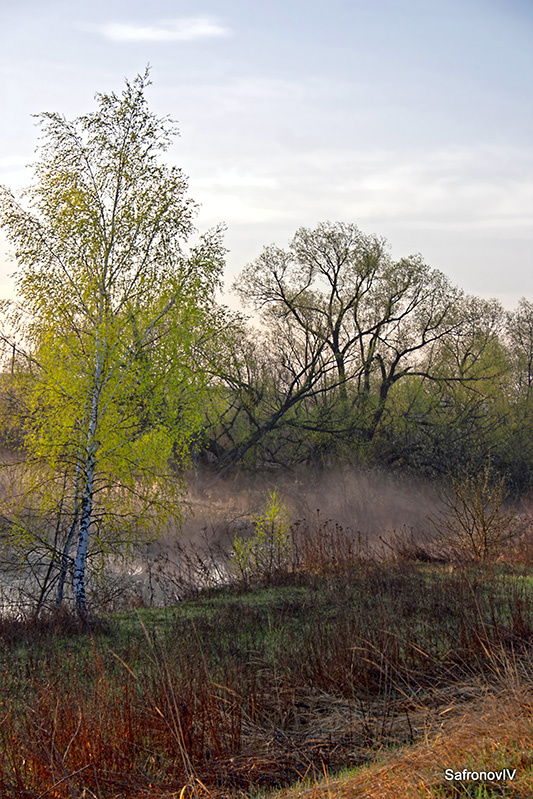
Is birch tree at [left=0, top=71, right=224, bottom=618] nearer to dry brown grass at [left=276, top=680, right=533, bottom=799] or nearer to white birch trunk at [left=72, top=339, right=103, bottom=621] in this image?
white birch trunk at [left=72, top=339, right=103, bottom=621]

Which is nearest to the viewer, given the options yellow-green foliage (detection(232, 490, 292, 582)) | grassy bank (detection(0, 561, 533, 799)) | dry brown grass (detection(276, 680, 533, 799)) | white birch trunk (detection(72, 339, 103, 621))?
dry brown grass (detection(276, 680, 533, 799))

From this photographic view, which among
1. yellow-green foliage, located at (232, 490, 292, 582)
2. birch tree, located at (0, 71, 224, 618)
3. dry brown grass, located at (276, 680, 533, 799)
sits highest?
birch tree, located at (0, 71, 224, 618)

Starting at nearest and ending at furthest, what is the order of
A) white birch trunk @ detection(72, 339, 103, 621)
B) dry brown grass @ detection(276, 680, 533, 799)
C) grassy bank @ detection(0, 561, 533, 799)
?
1. dry brown grass @ detection(276, 680, 533, 799)
2. grassy bank @ detection(0, 561, 533, 799)
3. white birch trunk @ detection(72, 339, 103, 621)

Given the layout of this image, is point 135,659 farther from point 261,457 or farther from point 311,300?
point 311,300

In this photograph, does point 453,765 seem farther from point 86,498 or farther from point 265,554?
point 265,554

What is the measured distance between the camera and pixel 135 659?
7406 mm

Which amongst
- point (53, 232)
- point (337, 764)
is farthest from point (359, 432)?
point (337, 764)

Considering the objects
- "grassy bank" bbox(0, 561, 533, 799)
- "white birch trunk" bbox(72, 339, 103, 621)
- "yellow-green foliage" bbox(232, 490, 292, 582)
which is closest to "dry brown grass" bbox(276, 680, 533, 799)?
"grassy bank" bbox(0, 561, 533, 799)

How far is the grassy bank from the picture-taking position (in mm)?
4570

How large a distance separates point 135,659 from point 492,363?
28.2 m

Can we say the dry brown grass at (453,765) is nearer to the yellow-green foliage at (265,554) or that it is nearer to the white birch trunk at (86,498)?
the white birch trunk at (86,498)

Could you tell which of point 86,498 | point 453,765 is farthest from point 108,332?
point 453,765

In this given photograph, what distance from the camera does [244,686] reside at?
6.18m

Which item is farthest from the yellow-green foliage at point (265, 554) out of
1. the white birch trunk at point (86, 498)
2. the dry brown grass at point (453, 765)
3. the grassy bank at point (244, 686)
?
the dry brown grass at point (453, 765)
